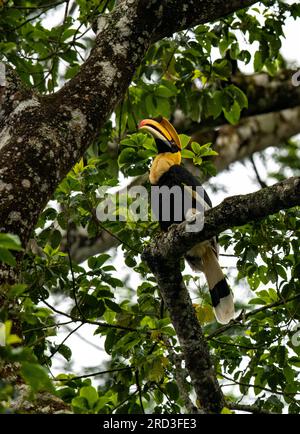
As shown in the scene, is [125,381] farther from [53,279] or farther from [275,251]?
[275,251]

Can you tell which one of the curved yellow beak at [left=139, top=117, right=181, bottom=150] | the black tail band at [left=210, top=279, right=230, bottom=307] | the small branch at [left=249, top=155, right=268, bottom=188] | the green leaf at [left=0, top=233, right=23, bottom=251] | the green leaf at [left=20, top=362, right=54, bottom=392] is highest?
the small branch at [left=249, top=155, right=268, bottom=188]

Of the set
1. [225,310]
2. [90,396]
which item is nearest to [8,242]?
[90,396]

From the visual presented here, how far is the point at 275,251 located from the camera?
3.70m

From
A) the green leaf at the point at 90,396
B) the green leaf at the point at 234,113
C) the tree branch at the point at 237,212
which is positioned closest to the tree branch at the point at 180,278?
the tree branch at the point at 237,212

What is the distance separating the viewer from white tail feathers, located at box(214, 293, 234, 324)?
4.10m

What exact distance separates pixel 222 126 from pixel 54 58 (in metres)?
2.59

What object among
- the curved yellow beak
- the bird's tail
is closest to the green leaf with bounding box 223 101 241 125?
the curved yellow beak

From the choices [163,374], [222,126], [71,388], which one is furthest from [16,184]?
[222,126]

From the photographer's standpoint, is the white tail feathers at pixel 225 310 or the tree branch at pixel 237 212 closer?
the tree branch at pixel 237 212

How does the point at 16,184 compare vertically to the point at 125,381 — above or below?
above

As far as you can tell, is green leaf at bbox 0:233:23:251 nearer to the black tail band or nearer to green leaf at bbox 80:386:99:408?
green leaf at bbox 80:386:99:408

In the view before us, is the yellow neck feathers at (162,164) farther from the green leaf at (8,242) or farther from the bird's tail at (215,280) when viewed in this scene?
the green leaf at (8,242)

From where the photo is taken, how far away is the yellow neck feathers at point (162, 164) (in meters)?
4.39

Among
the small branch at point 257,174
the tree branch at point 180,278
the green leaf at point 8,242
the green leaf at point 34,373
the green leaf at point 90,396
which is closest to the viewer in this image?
the green leaf at point 34,373
